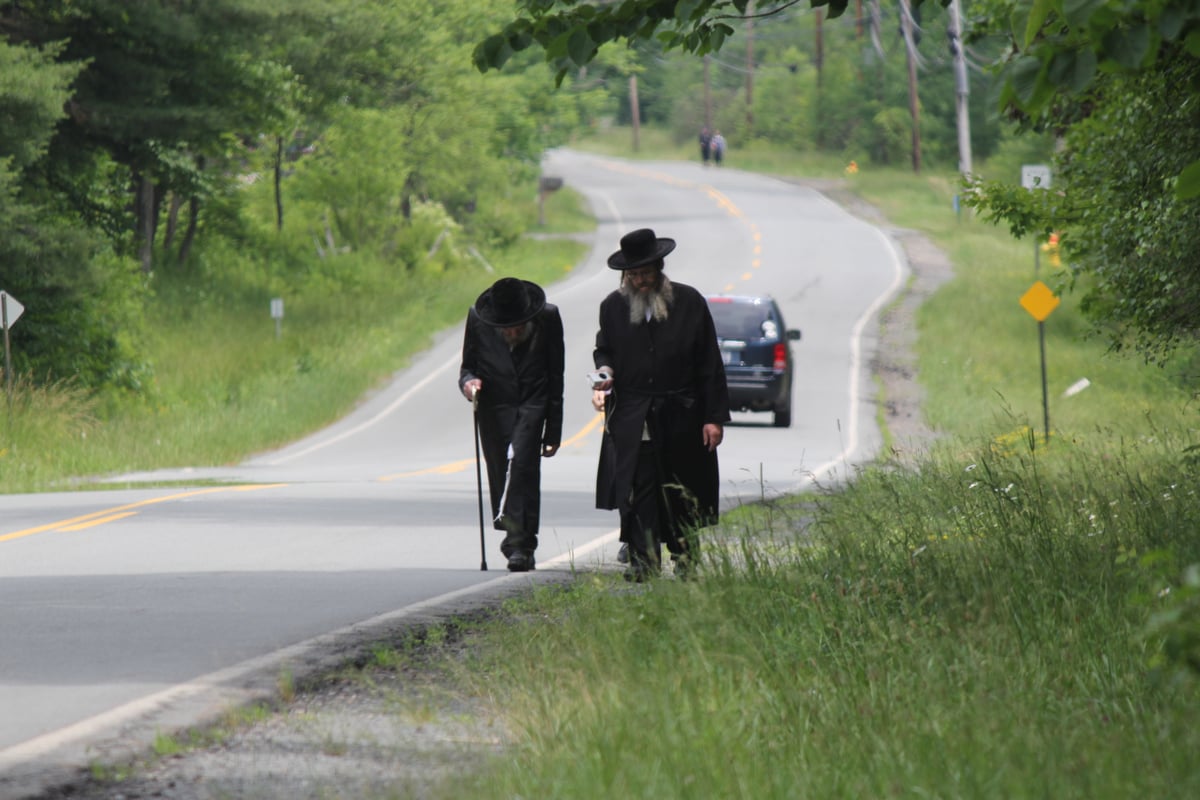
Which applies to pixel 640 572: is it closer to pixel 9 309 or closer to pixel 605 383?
pixel 605 383

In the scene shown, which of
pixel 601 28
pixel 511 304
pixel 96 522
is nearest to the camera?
pixel 601 28

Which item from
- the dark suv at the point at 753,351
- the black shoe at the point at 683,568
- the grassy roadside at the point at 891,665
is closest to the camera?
the grassy roadside at the point at 891,665

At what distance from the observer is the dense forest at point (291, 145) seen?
1335cm

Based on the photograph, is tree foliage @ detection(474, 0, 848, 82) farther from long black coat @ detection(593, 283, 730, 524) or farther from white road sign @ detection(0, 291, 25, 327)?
white road sign @ detection(0, 291, 25, 327)

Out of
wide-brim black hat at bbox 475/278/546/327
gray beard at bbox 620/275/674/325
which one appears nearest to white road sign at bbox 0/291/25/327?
wide-brim black hat at bbox 475/278/546/327

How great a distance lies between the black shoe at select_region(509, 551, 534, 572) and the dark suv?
50.7 feet

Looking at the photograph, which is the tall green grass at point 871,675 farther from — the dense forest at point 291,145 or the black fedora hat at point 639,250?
the dense forest at point 291,145

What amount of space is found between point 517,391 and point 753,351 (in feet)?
51.8

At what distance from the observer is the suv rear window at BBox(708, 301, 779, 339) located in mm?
26625

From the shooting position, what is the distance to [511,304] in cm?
1083

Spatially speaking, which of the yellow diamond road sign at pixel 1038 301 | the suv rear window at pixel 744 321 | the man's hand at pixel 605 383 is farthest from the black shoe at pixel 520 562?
the suv rear window at pixel 744 321

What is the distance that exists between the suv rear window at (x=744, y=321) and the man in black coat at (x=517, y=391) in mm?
15516

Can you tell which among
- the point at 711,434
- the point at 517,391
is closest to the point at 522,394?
the point at 517,391

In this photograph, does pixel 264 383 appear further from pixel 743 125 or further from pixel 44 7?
pixel 743 125
